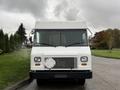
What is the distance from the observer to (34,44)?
13.8 metres

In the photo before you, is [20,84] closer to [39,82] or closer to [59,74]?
[39,82]

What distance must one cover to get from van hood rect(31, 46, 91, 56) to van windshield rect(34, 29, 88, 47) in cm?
33

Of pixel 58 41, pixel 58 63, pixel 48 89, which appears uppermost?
pixel 58 41

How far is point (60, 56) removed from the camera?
12922mm

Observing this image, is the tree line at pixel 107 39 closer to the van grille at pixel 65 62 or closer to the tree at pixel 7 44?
the tree at pixel 7 44

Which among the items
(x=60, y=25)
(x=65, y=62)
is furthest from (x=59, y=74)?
(x=60, y=25)

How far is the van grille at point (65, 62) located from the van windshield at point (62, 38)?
104 cm

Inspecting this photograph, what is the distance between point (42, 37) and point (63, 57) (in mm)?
1543

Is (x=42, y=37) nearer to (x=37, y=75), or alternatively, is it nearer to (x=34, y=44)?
(x=34, y=44)

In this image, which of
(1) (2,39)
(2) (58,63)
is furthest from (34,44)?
(1) (2,39)

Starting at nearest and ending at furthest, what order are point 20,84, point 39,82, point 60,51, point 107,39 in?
1. point 60,51
2. point 20,84
3. point 39,82
4. point 107,39

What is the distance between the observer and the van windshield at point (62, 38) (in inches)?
543

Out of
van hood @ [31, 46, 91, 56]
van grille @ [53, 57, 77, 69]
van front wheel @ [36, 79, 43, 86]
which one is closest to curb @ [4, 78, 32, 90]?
van front wheel @ [36, 79, 43, 86]

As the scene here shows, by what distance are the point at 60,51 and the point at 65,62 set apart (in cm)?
52
